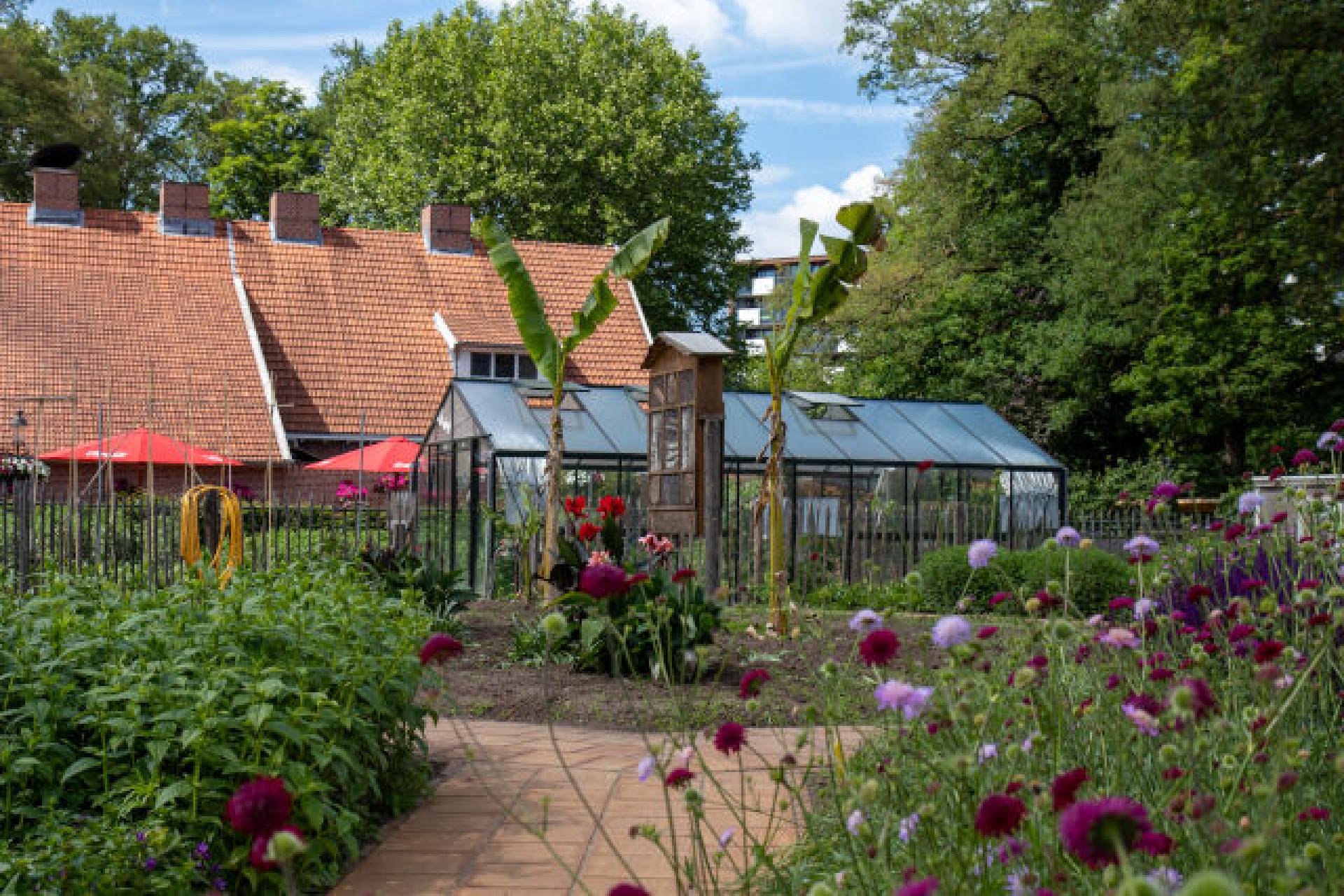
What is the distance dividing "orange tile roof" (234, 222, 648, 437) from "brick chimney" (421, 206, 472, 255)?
0.22 m

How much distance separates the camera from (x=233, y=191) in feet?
123

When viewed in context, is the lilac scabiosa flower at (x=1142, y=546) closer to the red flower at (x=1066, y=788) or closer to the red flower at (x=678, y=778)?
the red flower at (x=678, y=778)

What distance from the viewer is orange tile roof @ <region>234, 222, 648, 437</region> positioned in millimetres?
25953

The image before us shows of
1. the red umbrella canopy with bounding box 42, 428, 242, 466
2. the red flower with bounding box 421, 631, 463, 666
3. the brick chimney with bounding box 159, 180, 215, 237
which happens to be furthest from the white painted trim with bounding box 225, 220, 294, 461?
the red flower with bounding box 421, 631, 463, 666

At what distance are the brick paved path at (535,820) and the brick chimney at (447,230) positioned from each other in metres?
24.5

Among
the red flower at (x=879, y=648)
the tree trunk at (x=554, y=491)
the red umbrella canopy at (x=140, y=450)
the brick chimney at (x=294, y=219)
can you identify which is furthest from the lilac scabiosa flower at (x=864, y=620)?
the brick chimney at (x=294, y=219)

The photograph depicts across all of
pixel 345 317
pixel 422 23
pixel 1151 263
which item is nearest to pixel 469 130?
pixel 422 23

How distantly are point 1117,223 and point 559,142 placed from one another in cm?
1378

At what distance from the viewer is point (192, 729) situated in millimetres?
3830

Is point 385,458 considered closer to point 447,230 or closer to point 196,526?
point 196,526

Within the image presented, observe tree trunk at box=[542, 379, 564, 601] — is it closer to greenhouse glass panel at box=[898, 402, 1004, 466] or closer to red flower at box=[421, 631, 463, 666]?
greenhouse glass panel at box=[898, 402, 1004, 466]

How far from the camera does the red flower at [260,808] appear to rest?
65.6 inches

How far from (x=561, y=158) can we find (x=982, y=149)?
9.87m

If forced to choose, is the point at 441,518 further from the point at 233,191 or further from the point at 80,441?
the point at 233,191
